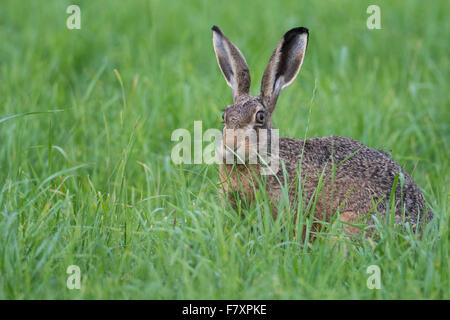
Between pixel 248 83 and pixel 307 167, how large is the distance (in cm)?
81

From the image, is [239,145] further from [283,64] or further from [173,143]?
[173,143]

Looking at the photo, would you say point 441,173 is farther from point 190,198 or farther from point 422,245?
point 190,198

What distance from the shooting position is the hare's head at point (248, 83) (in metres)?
4.71

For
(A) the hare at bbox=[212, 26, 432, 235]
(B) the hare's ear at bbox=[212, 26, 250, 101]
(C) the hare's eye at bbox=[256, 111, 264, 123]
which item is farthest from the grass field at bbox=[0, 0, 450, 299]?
(B) the hare's ear at bbox=[212, 26, 250, 101]

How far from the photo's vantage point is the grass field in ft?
12.5

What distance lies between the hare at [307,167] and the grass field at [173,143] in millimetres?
254

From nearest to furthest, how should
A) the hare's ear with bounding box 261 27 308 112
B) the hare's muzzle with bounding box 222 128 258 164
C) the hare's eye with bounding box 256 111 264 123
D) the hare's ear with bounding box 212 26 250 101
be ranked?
the hare's muzzle with bounding box 222 128 258 164 < the hare's eye with bounding box 256 111 264 123 < the hare's ear with bounding box 261 27 308 112 < the hare's ear with bounding box 212 26 250 101

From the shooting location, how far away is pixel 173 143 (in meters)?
6.22

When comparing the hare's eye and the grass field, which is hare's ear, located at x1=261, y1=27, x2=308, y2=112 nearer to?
the hare's eye

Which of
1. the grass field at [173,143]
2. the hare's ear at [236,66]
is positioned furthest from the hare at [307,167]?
the grass field at [173,143]

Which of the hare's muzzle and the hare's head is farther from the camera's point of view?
the hare's head

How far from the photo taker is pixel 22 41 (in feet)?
28.6

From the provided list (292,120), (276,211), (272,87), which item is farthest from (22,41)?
(276,211)

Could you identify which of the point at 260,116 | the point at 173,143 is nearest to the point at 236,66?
the point at 260,116
